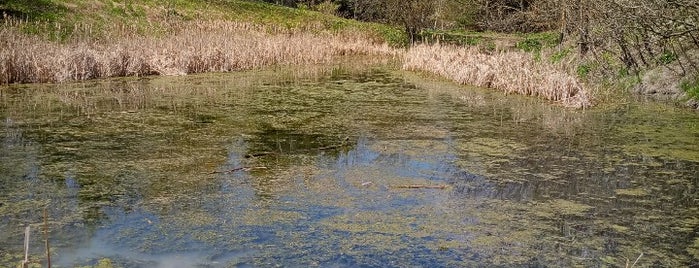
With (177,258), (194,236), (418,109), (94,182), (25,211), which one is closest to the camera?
(177,258)

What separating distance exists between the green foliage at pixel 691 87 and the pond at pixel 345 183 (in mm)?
299

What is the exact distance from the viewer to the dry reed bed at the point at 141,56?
345 inches

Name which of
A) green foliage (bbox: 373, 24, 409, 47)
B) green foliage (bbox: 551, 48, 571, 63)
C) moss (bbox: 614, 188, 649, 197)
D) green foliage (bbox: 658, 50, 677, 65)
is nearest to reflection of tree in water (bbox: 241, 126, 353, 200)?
moss (bbox: 614, 188, 649, 197)

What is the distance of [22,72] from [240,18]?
39.1 ft

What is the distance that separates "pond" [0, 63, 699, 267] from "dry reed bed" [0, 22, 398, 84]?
1416mm

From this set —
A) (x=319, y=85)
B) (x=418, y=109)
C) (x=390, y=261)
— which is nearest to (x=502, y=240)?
(x=390, y=261)

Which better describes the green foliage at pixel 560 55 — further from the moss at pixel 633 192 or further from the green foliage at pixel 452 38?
the moss at pixel 633 192

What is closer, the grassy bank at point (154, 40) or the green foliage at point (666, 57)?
the green foliage at point (666, 57)

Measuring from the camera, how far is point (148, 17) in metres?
17.7

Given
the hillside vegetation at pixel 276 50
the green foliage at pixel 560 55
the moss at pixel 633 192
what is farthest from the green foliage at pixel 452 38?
the moss at pixel 633 192

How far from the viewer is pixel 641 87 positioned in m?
8.77

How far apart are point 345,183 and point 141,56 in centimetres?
684

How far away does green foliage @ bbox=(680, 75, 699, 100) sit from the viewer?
24.7ft

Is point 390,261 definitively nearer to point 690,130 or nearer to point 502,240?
point 502,240
